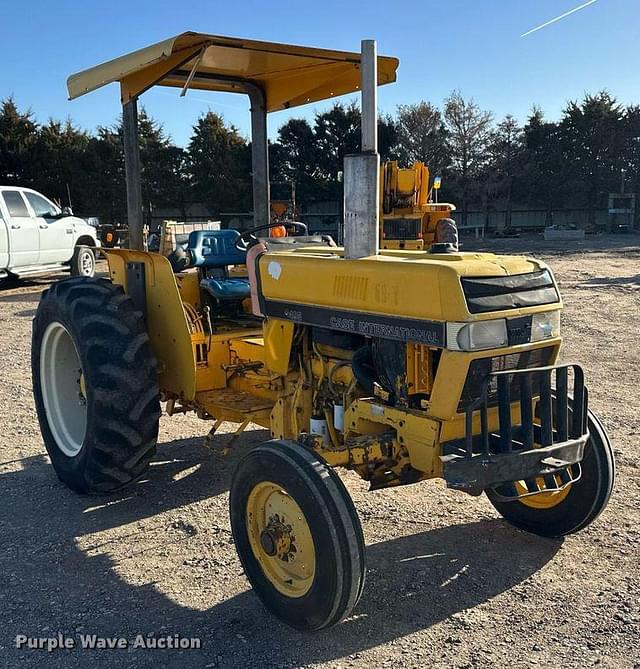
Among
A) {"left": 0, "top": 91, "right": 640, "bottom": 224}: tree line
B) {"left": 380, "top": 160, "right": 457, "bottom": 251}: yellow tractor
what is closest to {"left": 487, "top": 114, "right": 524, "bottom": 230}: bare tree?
{"left": 0, "top": 91, "right": 640, "bottom": 224}: tree line

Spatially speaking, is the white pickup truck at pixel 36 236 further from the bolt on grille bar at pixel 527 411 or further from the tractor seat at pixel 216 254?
the bolt on grille bar at pixel 527 411

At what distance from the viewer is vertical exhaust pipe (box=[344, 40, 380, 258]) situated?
3.09 m

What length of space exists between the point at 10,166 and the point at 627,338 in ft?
89.8

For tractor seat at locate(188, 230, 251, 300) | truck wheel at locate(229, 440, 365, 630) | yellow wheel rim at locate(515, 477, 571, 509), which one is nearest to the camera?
truck wheel at locate(229, 440, 365, 630)

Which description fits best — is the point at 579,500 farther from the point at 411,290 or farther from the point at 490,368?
the point at 411,290

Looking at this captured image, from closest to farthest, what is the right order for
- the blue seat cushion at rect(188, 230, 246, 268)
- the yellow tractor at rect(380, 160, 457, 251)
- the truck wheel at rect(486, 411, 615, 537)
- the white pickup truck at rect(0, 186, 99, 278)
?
the truck wheel at rect(486, 411, 615, 537)
the blue seat cushion at rect(188, 230, 246, 268)
the white pickup truck at rect(0, 186, 99, 278)
the yellow tractor at rect(380, 160, 457, 251)

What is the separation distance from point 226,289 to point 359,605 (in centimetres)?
244

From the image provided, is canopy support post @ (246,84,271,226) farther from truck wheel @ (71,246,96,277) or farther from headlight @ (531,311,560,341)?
truck wheel @ (71,246,96,277)

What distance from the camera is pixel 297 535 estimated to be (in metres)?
3.08

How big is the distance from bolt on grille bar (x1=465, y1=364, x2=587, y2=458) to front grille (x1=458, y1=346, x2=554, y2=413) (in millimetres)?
43

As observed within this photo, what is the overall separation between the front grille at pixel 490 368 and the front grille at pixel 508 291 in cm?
22

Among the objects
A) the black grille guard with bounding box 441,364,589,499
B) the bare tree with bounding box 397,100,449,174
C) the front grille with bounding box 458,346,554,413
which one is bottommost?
the black grille guard with bounding box 441,364,589,499

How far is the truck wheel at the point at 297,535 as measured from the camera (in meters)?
2.83

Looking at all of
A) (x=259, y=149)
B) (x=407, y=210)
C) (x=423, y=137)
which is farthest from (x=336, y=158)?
(x=259, y=149)
